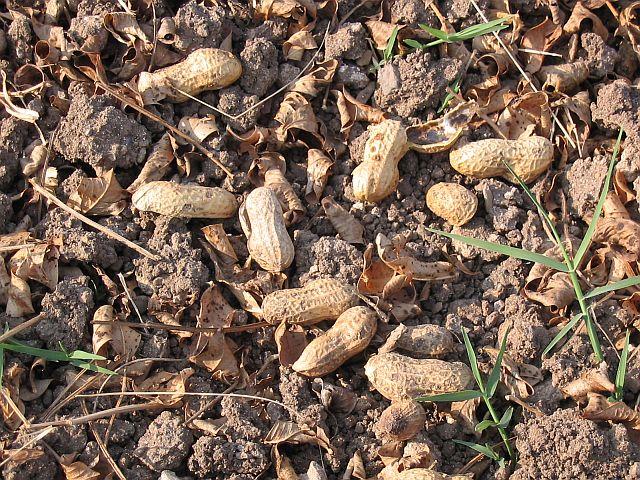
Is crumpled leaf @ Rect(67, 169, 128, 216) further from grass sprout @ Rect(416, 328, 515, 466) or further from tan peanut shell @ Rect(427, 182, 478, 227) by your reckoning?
grass sprout @ Rect(416, 328, 515, 466)

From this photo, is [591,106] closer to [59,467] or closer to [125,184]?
[125,184]

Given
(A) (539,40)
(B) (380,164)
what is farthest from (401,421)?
(A) (539,40)

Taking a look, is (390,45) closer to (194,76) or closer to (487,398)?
(194,76)

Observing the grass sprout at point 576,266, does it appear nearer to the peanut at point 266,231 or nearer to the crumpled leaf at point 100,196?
the peanut at point 266,231

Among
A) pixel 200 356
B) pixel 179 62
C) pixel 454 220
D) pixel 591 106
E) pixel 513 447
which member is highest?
pixel 179 62

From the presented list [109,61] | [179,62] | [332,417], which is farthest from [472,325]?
[109,61]

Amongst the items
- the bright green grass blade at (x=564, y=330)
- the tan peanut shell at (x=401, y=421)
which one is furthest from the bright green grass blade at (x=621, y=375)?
Answer: the tan peanut shell at (x=401, y=421)
